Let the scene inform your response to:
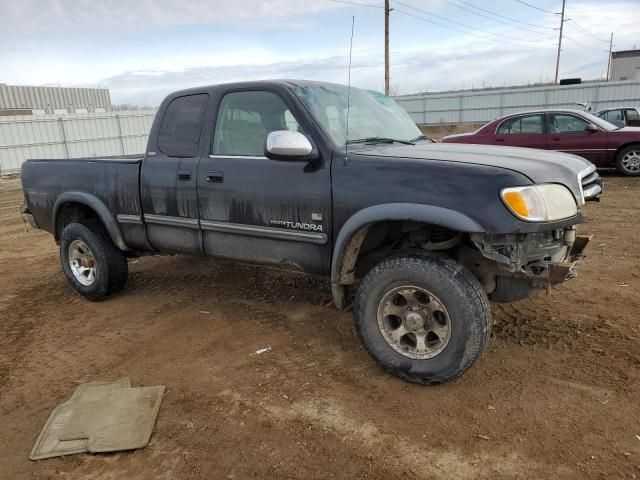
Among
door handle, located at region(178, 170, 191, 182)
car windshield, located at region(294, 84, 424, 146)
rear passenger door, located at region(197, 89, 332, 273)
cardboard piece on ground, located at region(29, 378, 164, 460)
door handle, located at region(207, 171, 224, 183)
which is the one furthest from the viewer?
door handle, located at region(178, 170, 191, 182)

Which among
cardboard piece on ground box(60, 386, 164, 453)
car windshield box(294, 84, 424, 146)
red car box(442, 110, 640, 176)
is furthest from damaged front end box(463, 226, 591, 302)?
red car box(442, 110, 640, 176)

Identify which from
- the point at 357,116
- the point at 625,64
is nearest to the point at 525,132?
the point at 357,116

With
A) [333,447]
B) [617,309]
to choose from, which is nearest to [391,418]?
[333,447]

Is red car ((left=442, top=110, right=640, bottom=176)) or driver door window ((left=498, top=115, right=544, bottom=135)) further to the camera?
driver door window ((left=498, top=115, right=544, bottom=135))

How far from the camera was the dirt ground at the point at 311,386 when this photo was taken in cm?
250

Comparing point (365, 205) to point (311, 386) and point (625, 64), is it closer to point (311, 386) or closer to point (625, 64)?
point (311, 386)

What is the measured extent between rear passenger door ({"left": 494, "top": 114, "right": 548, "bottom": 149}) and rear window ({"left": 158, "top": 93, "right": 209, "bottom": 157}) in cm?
836

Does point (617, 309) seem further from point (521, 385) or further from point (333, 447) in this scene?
point (333, 447)

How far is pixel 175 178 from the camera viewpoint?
13.4 ft

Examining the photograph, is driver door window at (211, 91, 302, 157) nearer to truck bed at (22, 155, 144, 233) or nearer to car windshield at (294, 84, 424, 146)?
car windshield at (294, 84, 424, 146)

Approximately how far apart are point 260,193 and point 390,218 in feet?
3.50

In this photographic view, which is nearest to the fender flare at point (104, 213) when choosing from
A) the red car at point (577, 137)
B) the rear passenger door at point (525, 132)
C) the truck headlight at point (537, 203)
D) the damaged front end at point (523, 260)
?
the damaged front end at point (523, 260)

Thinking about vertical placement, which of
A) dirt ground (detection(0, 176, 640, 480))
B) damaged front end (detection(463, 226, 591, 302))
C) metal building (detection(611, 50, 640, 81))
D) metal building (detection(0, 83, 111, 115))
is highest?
metal building (detection(611, 50, 640, 81))

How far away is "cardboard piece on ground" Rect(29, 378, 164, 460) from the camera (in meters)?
2.69
